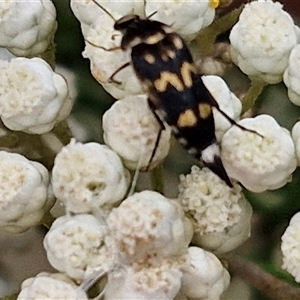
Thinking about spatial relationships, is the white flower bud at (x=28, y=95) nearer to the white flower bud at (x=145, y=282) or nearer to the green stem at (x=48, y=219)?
the green stem at (x=48, y=219)

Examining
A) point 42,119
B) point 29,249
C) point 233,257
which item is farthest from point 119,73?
point 29,249

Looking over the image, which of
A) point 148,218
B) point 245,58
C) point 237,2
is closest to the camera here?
point 148,218

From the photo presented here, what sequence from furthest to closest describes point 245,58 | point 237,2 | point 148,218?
point 237,2 → point 245,58 → point 148,218

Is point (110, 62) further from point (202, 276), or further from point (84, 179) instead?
point (202, 276)

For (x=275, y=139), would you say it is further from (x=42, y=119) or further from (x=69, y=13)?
(x=69, y=13)

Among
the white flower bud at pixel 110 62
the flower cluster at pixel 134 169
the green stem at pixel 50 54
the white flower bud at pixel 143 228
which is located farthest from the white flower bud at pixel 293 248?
the green stem at pixel 50 54
